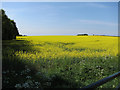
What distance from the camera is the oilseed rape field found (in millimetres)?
2965

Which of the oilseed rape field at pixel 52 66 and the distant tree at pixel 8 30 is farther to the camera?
the distant tree at pixel 8 30

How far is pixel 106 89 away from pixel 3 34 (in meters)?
3.30

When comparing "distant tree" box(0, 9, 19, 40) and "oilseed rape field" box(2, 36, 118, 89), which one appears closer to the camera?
"oilseed rape field" box(2, 36, 118, 89)

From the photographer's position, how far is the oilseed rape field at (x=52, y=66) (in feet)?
9.73

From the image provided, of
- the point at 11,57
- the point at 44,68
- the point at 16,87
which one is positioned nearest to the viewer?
the point at 16,87

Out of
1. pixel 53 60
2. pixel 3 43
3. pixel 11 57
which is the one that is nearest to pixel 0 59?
pixel 11 57

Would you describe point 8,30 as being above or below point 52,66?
above

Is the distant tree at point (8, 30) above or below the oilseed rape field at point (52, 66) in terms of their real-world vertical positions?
above

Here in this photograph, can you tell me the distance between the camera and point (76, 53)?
4.46 m

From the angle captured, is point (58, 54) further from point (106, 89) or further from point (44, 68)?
point (106, 89)

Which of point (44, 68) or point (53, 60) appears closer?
point (44, 68)

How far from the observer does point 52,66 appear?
11.5 ft

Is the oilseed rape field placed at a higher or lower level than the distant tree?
lower

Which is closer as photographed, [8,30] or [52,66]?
[52,66]
